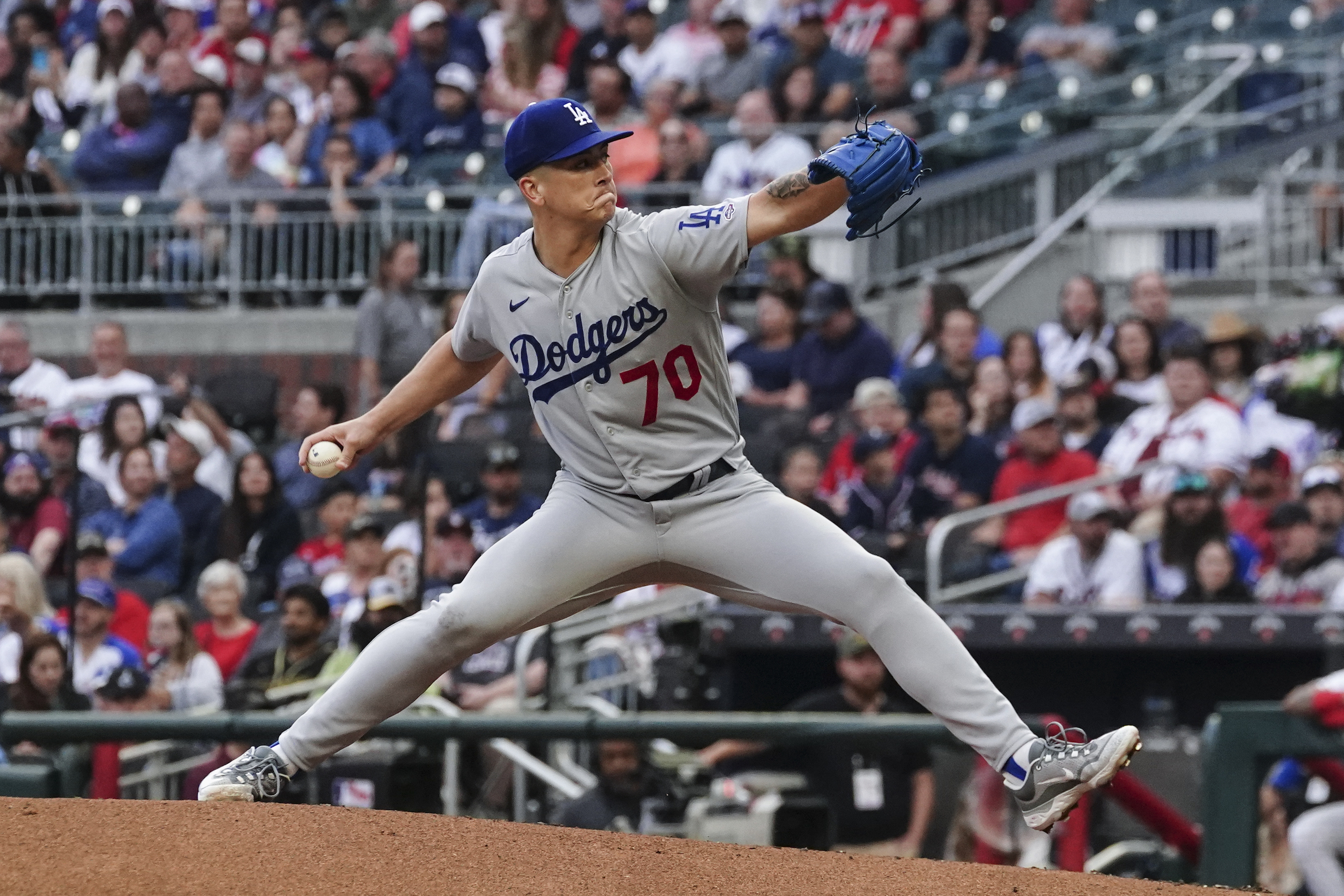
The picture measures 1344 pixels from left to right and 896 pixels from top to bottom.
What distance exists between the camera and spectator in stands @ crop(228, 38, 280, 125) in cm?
1266

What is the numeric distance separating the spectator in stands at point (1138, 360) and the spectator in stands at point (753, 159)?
2407mm

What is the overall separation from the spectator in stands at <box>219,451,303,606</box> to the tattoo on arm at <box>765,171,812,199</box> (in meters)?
5.59

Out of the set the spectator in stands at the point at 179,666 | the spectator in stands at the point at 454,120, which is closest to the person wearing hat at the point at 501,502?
the spectator in stands at the point at 179,666

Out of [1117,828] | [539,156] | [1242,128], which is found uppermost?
[1242,128]

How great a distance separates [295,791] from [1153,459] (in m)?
3.89

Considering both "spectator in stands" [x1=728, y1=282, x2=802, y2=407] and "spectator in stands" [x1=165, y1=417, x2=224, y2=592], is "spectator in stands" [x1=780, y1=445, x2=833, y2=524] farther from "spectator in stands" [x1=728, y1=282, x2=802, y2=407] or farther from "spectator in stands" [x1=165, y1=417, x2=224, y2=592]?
"spectator in stands" [x1=165, y1=417, x2=224, y2=592]

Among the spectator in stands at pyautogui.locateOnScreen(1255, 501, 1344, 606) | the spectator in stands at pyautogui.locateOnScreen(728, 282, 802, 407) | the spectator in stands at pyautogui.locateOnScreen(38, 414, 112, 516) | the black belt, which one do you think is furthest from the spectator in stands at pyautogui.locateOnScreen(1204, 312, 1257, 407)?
the spectator in stands at pyautogui.locateOnScreen(38, 414, 112, 516)

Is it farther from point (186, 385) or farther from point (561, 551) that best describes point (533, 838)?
point (186, 385)

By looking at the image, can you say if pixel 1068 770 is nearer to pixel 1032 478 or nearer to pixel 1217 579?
pixel 1217 579

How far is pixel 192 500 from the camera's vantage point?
9.49 metres

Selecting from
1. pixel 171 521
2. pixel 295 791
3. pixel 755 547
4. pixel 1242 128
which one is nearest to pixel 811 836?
pixel 295 791

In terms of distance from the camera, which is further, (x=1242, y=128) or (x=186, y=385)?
(x=1242, y=128)

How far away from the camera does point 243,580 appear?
8742mm

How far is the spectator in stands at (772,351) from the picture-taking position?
31.3 ft
